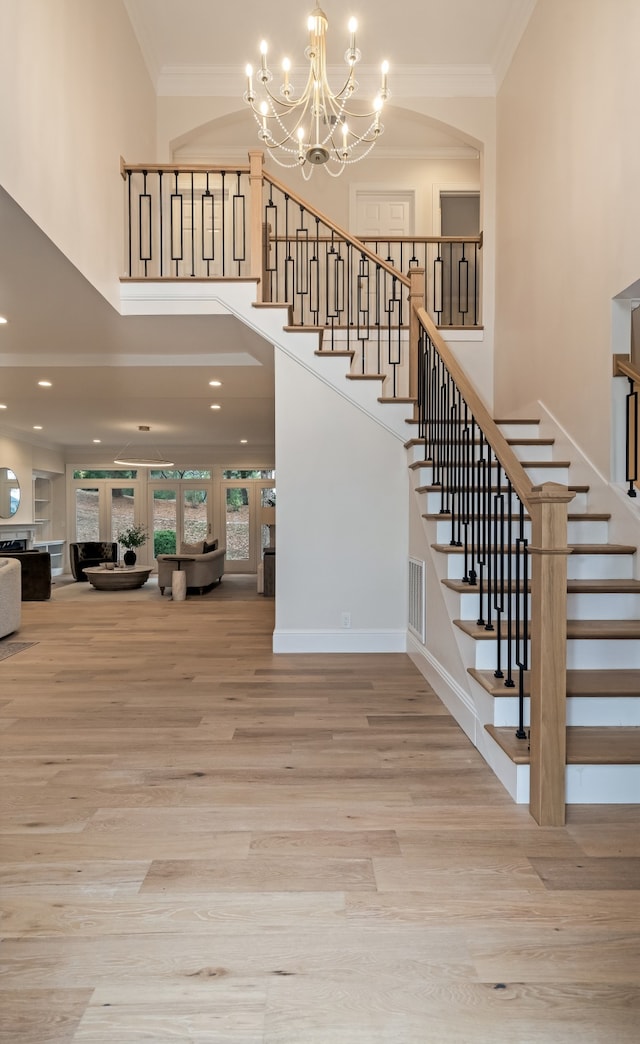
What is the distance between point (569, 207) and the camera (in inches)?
167

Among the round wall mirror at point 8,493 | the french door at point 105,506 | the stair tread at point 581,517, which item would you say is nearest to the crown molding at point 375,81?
the stair tread at point 581,517

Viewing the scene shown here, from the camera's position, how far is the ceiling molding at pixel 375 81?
5996mm

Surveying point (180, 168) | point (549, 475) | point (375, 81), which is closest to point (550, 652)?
point (549, 475)

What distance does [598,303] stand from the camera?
150 inches

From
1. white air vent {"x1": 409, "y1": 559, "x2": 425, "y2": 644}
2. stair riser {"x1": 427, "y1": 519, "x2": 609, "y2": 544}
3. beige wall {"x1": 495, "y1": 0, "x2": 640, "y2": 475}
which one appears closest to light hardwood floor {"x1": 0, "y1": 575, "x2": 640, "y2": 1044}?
white air vent {"x1": 409, "y1": 559, "x2": 425, "y2": 644}

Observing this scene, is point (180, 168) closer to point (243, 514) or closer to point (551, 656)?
point (551, 656)

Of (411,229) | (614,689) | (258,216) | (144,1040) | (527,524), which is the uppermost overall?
(411,229)

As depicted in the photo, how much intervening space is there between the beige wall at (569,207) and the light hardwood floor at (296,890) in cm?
243

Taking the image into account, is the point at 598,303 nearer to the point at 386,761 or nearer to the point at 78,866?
the point at 386,761

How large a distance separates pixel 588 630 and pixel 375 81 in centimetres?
607

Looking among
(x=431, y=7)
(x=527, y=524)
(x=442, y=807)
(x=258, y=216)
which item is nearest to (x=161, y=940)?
(x=442, y=807)

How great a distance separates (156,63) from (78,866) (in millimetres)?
6996

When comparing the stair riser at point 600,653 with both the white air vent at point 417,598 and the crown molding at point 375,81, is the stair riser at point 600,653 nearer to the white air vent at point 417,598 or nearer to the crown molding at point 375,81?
the white air vent at point 417,598

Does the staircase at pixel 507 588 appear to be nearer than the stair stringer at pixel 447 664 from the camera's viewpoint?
Yes
